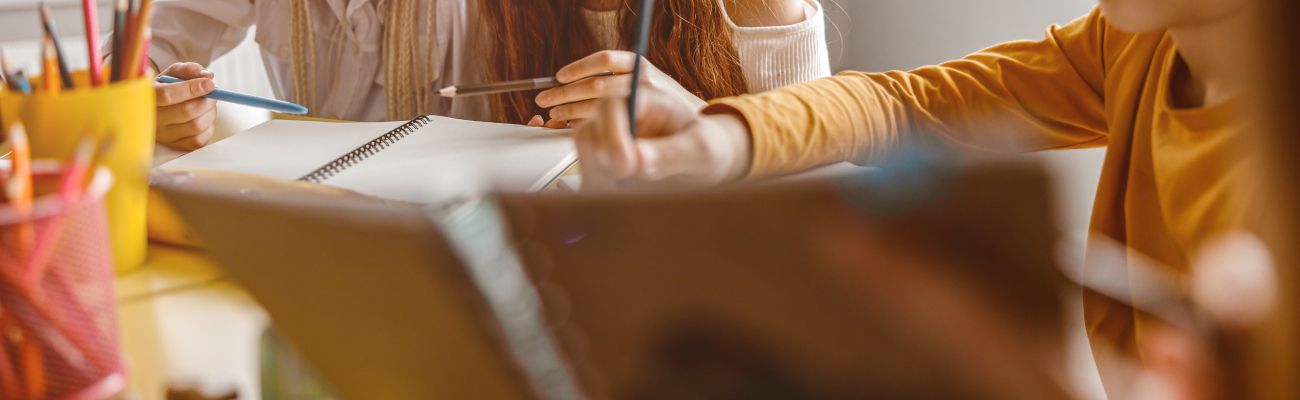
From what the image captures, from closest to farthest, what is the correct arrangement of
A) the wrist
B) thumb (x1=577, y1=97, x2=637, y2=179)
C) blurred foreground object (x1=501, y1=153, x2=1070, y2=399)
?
blurred foreground object (x1=501, y1=153, x2=1070, y2=399) < thumb (x1=577, y1=97, x2=637, y2=179) < the wrist

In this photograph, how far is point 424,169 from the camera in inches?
17.6

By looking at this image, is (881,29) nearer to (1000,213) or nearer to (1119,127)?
(1119,127)

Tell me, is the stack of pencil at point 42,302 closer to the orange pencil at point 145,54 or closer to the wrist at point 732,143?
the orange pencil at point 145,54

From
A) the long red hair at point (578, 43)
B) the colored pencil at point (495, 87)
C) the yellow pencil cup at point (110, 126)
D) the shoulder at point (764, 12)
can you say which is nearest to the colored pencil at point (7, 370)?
the yellow pencil cup at point (110, 126)

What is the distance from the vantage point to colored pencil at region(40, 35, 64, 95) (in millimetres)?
315

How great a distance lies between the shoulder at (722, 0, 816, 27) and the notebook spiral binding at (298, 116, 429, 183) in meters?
0.37

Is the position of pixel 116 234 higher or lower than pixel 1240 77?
lower

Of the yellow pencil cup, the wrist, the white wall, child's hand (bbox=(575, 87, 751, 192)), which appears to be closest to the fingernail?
child's hand (bbox=(575, 87, 751, 192))

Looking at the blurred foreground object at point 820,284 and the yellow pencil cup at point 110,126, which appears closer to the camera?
the blurred foreground object at point 820,284

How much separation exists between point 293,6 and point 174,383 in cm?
67

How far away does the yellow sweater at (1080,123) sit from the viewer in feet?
1.07

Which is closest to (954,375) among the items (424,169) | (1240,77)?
(1240,77)

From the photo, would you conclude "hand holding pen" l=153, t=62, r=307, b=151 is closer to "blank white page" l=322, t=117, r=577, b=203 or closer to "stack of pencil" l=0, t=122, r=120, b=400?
"blank white page" l=322, t=117, r=577, b=203

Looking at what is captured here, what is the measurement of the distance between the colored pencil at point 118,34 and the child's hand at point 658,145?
23 cm
